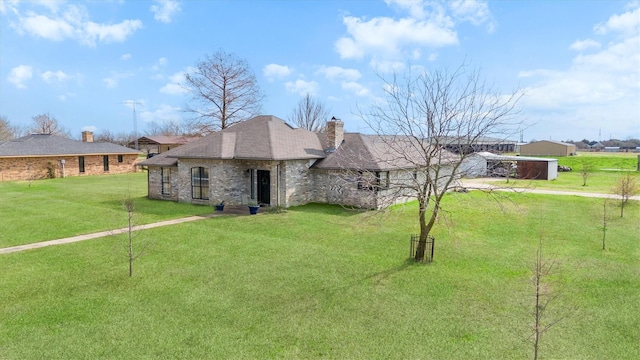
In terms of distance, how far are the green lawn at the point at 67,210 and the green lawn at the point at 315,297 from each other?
276 cm

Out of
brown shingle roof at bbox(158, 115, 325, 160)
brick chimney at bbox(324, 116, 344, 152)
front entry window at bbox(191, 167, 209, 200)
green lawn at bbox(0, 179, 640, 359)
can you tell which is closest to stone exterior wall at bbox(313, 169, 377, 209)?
brown shingle roof at bbox(158, 115, 325, 160)

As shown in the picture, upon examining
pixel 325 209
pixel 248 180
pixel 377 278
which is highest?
pixel 248 180

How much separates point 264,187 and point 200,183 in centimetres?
384

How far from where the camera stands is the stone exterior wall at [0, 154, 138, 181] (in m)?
36.5

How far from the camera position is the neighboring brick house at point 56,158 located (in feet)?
121

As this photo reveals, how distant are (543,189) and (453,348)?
1045 inches

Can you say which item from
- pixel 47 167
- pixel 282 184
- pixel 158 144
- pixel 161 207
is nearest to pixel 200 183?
pixel 161 207

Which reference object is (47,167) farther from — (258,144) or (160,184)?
(258,144)

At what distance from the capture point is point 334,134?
2502cm

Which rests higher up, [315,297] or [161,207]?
[161,207]

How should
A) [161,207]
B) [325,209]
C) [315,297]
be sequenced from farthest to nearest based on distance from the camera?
1. [161,207]
2. [325,209]
3. [315,297]

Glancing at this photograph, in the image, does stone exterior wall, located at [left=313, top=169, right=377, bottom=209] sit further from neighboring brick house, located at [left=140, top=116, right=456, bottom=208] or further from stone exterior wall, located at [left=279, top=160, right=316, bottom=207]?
stone exterior wall, located at [left=279, top=160, right=316, bottom=207]

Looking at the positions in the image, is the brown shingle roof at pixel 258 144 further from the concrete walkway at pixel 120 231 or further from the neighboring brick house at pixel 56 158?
the neighboring brick house at pixel 56 158

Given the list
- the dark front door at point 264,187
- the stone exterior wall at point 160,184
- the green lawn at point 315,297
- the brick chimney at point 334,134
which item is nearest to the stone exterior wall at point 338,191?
the brick chimney at point 334,134
